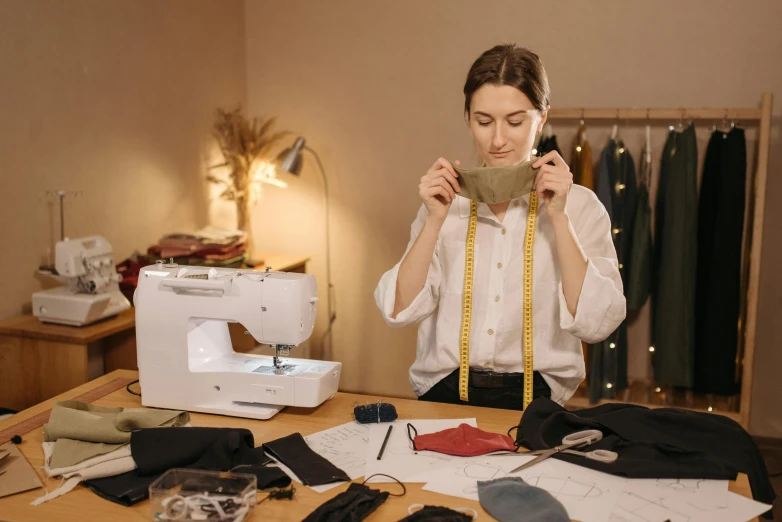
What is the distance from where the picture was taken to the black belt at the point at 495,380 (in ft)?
6.93

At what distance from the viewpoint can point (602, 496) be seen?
4.91 ft

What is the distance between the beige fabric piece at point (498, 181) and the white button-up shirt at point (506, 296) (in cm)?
14

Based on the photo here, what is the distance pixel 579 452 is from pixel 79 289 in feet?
6.87

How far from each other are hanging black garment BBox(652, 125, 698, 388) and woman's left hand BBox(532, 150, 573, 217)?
6.96 feet

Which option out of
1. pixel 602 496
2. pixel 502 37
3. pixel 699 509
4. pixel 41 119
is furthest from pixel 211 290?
pixel 502 37

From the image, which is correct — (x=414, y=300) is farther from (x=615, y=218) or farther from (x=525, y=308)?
(x=615, y=218)

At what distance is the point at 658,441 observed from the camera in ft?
5.50

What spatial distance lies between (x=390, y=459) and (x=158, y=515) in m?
0.53

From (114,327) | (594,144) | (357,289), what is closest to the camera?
(114,327)

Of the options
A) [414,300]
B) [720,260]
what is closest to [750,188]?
[720,260]

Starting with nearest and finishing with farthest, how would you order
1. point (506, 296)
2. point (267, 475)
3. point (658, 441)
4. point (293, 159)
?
point (267, 475)
point (658, 441)
point (506, 296)
point (293, 159)

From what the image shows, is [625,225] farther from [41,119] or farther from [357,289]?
[41,119]

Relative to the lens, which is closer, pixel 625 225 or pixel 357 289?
pixel 625 225

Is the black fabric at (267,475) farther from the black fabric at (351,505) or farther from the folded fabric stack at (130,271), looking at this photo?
the folded fabric stack at (130,271)
